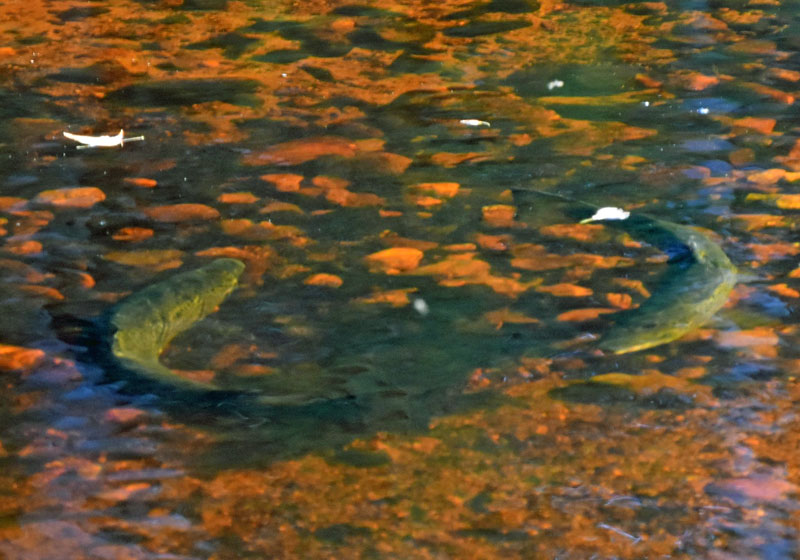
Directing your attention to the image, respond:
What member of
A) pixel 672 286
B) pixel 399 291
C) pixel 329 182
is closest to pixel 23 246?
pixel 329 182

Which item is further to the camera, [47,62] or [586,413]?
[47,62]

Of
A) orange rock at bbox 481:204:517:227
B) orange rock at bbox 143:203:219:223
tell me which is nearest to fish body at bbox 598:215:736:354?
orange rock at bbox 481:204:517:227

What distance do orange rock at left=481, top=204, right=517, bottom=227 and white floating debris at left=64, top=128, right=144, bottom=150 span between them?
4.28 ft

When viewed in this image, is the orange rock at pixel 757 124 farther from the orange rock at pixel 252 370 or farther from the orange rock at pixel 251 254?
the orange rock at pixel 252 370

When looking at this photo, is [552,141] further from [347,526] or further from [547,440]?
[347,526]

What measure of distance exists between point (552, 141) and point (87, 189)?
61.2 inches

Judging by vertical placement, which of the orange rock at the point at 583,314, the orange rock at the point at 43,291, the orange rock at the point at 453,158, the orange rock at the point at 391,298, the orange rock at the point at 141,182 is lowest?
the orange rock at the point at 583,314

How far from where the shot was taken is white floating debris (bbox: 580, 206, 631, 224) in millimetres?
3336

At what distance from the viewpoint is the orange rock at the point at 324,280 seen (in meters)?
3.00

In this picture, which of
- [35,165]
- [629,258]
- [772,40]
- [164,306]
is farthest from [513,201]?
[772,40]

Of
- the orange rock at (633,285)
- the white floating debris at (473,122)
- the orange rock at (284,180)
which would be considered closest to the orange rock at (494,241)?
the orange rock at (633,285)

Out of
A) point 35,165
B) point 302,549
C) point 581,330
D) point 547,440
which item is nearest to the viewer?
point 302,549

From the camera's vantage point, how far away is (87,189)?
3.57 meters

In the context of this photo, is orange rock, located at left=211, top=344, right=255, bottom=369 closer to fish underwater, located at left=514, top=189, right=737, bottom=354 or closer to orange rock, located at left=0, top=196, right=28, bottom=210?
fish underwater, located at left=514, top=189, right=737, bottom=354
